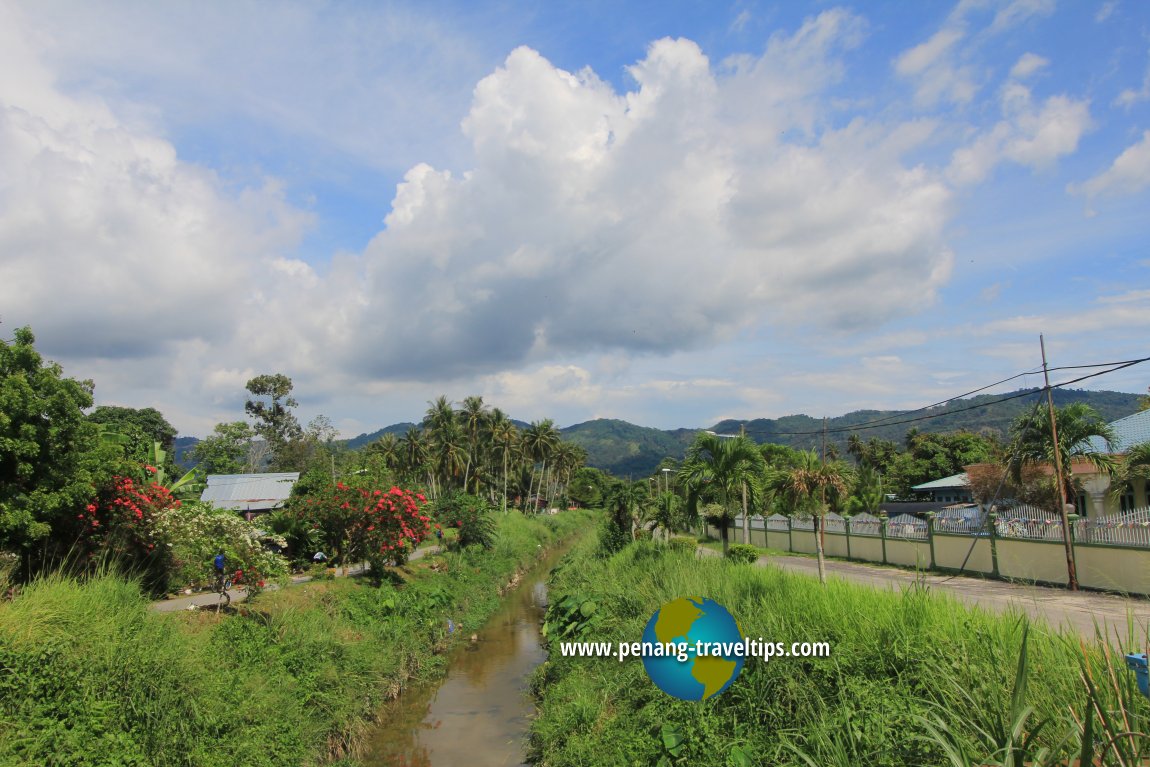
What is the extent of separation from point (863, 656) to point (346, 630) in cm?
1052

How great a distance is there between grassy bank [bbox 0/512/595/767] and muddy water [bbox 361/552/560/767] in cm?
53

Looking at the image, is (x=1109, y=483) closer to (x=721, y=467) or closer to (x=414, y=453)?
(x=721, y=467)

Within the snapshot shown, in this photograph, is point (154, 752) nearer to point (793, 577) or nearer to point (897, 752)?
point (897, 752)

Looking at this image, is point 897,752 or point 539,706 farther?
point 539,706

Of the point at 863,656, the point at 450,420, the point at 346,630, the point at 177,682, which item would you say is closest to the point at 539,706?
the point at 346,630

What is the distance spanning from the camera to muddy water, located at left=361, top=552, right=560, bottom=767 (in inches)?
422

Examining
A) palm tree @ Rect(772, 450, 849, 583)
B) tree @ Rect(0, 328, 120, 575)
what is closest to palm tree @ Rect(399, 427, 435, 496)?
palm tree @ Rect(772, 450, 849, 583)

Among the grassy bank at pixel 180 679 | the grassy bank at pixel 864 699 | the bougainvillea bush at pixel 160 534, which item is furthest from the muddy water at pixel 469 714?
the bougainvillea bush at pixel 160 534

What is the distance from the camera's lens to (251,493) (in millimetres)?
34969

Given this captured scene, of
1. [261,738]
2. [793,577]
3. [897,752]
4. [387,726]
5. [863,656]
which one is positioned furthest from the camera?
[387,726]

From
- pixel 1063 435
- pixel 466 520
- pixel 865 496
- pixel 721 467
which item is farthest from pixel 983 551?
pixel 865 496

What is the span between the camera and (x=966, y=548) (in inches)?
874

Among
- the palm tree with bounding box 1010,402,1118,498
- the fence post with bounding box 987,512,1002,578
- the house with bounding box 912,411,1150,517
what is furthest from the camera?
the house with bounding box 912,411,1150,517

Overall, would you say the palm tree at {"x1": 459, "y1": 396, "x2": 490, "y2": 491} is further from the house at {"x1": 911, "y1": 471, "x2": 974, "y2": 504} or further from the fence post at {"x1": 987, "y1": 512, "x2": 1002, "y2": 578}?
the fence post at {"x1": 987, "y1": 512, "x2": 1002, "y2": 578}
